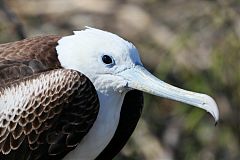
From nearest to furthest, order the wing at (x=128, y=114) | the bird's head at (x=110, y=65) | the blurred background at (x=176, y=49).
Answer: the bird's head at (x=110, y=65)
the wing at (x=128, y=114)
the blurred background at (x=176, y=49)

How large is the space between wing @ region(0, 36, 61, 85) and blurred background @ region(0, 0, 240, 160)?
5.01 ft

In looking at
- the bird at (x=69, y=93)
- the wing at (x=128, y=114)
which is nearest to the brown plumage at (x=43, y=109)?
the bird at (x=69, y=93)

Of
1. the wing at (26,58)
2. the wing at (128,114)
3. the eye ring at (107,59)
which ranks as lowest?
the wing at (128,114)

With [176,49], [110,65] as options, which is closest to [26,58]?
[110,65]

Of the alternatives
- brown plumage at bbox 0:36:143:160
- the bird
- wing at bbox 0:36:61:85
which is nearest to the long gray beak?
the bird

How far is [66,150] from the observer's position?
4.88 m

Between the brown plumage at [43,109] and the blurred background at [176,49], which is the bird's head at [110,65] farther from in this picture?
the blurred background at [176,49]

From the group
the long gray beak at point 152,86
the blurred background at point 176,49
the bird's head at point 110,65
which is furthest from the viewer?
the blurred background at point 176,49

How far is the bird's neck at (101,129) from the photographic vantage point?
493cm

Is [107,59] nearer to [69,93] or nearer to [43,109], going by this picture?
[69,93]

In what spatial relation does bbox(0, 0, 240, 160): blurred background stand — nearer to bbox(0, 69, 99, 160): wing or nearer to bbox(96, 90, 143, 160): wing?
bbox(96, 90, 143, 160): wing

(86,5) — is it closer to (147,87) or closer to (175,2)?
(175,2)

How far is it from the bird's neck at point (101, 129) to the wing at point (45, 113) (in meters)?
0.06

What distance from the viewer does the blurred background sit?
710cm
